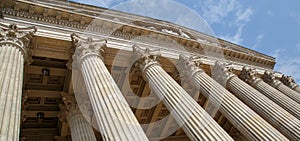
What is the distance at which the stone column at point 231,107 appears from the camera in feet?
45.2

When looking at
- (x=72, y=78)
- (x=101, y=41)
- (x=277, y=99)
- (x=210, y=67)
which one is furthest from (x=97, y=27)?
(x=277, y=99)

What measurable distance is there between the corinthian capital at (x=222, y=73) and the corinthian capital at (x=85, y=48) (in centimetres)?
943

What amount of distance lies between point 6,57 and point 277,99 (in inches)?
695

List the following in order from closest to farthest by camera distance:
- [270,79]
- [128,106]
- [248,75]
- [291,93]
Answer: [128,106] < [291,93] < [248,75] < [270,79]

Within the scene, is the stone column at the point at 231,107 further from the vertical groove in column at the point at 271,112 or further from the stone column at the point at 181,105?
the stone column at the point at 181,105

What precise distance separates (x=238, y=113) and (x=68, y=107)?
34.8ft

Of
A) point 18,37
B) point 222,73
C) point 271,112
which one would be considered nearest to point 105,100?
point 18,37

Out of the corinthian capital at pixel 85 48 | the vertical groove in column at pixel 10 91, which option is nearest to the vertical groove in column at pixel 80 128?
the corinthian capital at pixel 85 48

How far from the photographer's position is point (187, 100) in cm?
1433

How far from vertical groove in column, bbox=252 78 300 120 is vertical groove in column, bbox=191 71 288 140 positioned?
15.5ft

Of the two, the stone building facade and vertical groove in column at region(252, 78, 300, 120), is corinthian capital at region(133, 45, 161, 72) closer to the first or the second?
the stone building facade

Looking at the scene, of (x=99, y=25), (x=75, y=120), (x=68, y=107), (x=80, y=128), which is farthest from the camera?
(x=99, y=25)

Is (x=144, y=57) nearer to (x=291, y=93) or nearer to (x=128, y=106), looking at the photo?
(x=128, y=106)

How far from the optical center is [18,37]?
13930mm
